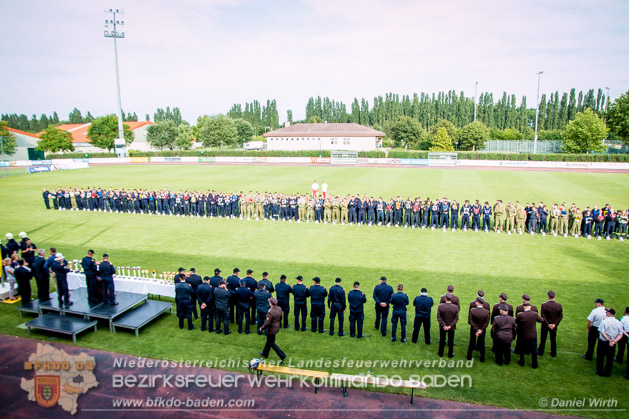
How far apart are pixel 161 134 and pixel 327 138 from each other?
34568 mm

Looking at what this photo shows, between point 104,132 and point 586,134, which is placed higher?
point 104,132

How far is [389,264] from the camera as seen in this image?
13.9 m

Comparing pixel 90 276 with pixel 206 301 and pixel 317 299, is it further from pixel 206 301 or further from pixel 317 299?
pixel 317 299

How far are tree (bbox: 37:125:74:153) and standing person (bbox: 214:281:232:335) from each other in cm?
7737

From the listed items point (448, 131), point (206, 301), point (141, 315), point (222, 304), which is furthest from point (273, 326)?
point (448, 131)

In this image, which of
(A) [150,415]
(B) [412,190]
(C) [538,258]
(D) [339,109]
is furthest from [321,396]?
(D) [339,109]

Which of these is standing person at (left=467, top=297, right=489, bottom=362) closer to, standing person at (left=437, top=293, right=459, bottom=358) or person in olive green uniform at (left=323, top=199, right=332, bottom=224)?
standing person at (left=437, top=293, right=459, bottom=358)

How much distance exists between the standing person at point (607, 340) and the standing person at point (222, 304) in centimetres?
776

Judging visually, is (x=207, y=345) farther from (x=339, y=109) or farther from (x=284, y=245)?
(x=339, y=109)

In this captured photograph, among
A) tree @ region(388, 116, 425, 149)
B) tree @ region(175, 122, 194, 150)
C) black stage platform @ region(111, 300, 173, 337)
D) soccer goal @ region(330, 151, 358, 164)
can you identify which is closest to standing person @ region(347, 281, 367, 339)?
black stage platform @ region(111, 300, 173, 337)

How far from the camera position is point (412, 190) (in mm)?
30047

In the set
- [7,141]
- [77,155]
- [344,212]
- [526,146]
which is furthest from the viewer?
[526,146]

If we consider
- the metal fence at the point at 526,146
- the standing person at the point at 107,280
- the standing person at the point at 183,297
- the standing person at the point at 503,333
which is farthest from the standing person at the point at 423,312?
the metal fence at the point at 526,146

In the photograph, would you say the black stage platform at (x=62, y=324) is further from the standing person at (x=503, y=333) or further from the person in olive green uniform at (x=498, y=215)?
the person in olive green uniform at (x=498, y=215)
